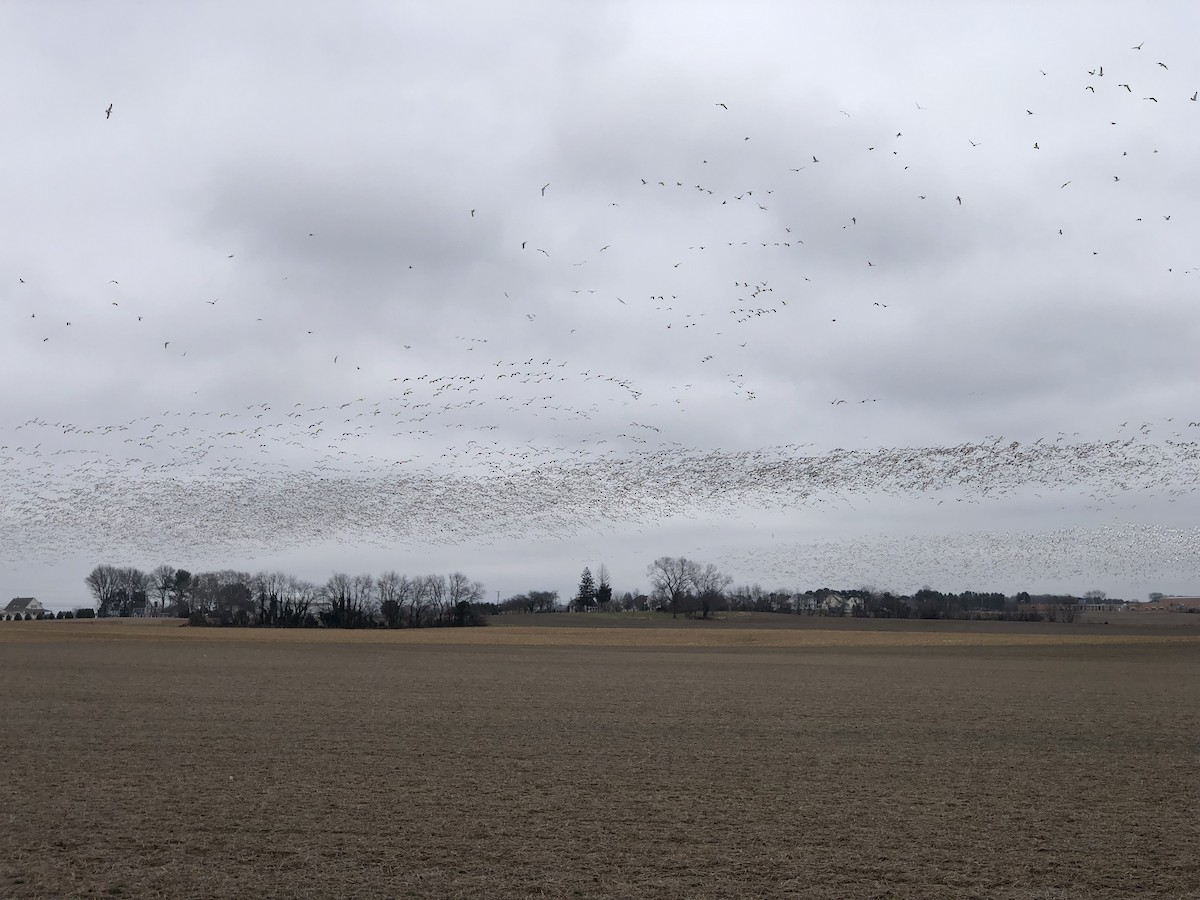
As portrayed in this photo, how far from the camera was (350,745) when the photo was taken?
2380cm

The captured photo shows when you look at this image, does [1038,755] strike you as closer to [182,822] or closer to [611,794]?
[611,794]

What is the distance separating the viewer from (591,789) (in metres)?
18.9

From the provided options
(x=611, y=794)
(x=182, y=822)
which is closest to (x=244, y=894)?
(x=182, y=822)

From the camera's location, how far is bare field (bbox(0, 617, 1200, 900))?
13.2m

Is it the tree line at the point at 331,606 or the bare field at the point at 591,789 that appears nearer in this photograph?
the bare field at the point at 591,789

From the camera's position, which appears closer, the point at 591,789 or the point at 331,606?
the point at 591,789

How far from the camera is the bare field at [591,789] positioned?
1317 centimetres

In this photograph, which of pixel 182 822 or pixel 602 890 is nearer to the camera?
pixel 602 890

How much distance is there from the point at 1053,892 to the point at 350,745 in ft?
53.4

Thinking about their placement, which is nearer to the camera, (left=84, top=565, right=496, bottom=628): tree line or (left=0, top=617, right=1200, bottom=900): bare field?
(left=0, top=617, right=1200, bottom=900): bare field

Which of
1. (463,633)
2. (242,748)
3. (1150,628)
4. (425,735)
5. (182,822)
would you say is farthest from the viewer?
(1150,628)

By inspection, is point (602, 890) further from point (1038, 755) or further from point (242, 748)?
point (1038, 755)

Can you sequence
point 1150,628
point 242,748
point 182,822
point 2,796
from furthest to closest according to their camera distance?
1. point 1150,628
2. point 242,748
3. point 2,796
4. point 182,822

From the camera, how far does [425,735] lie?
84.2 feet
